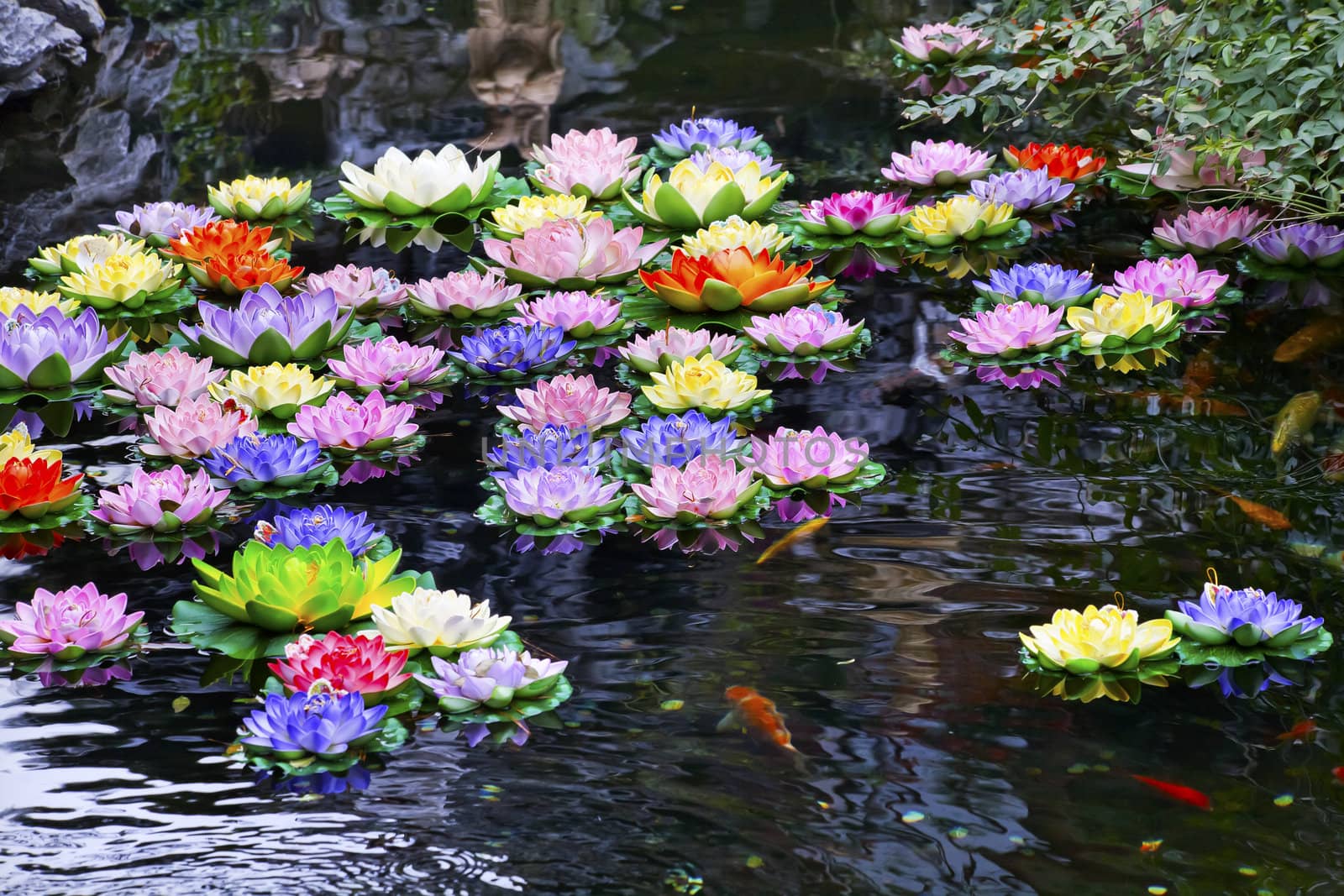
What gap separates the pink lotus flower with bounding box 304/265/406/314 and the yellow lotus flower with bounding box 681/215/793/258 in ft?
2.06

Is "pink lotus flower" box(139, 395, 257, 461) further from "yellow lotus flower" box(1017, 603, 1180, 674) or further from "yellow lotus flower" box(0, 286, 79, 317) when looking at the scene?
"yellow lotus flower" box(1017, 603, 1180, 674)

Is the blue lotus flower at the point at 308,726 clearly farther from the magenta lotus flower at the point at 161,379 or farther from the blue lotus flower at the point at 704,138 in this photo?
the blue lotus flower at the point at 704,138

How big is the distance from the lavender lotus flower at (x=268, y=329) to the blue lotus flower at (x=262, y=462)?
42cm

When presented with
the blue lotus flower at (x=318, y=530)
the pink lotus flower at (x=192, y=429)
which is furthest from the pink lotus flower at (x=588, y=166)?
the blue lotus flower at (x=318, y=530)

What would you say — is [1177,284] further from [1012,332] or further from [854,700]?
[854,700]

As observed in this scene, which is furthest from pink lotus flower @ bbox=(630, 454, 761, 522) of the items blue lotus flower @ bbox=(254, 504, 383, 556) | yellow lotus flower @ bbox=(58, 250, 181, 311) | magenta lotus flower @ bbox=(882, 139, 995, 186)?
magenta lotus flower @ bbox=(882, 139, 995, 186)

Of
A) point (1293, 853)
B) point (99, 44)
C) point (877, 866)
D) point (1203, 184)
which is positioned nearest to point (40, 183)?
point (99, 44)

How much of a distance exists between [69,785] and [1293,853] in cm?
131

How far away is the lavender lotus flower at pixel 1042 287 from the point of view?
2762mm

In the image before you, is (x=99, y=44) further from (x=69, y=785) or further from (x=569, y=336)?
(x=69, y=785)

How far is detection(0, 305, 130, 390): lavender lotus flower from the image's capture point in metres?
2.54

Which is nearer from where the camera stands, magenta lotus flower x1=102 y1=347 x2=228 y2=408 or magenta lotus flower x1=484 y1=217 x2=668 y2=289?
magenta lotus flower x1=102 y1=347 x2=228 y2=408

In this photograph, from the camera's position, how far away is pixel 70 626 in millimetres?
1760

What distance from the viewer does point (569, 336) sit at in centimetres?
276
